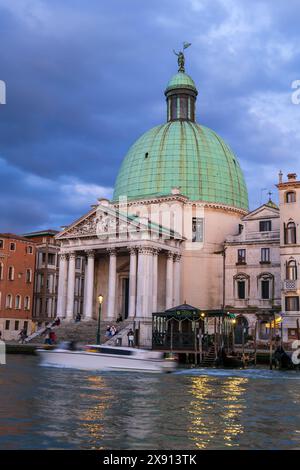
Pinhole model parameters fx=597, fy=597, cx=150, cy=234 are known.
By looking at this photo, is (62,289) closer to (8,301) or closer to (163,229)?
(8,301)

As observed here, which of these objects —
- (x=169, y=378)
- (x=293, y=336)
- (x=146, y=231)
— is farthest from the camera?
(x=146, y=231)

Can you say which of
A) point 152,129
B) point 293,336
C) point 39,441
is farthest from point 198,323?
point 39,441

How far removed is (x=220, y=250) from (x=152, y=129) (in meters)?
15.4

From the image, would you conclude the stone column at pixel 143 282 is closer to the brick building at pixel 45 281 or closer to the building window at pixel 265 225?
the building window at pixel 265 225

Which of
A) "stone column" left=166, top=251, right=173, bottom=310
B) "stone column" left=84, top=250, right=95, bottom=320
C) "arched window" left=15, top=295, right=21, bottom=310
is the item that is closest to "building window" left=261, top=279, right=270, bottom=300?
"stone column" left=166, top=251, right=173, bottom=310

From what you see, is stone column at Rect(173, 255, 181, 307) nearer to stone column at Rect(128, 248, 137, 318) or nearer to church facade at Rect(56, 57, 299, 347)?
church facade at Rect(56, 57, 299, 347)

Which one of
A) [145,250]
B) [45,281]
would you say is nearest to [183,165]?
[145,250]

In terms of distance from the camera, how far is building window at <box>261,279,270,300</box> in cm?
5041

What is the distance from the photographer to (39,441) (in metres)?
11.2

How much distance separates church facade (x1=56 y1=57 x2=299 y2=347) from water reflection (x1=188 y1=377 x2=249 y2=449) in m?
24.6

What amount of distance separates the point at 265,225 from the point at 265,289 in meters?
5.64

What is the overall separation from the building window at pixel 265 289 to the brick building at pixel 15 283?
87.8 ft

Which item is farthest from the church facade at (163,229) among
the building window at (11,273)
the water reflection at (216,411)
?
the water reflection at (216,411)

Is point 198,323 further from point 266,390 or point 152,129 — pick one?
point 152,129
